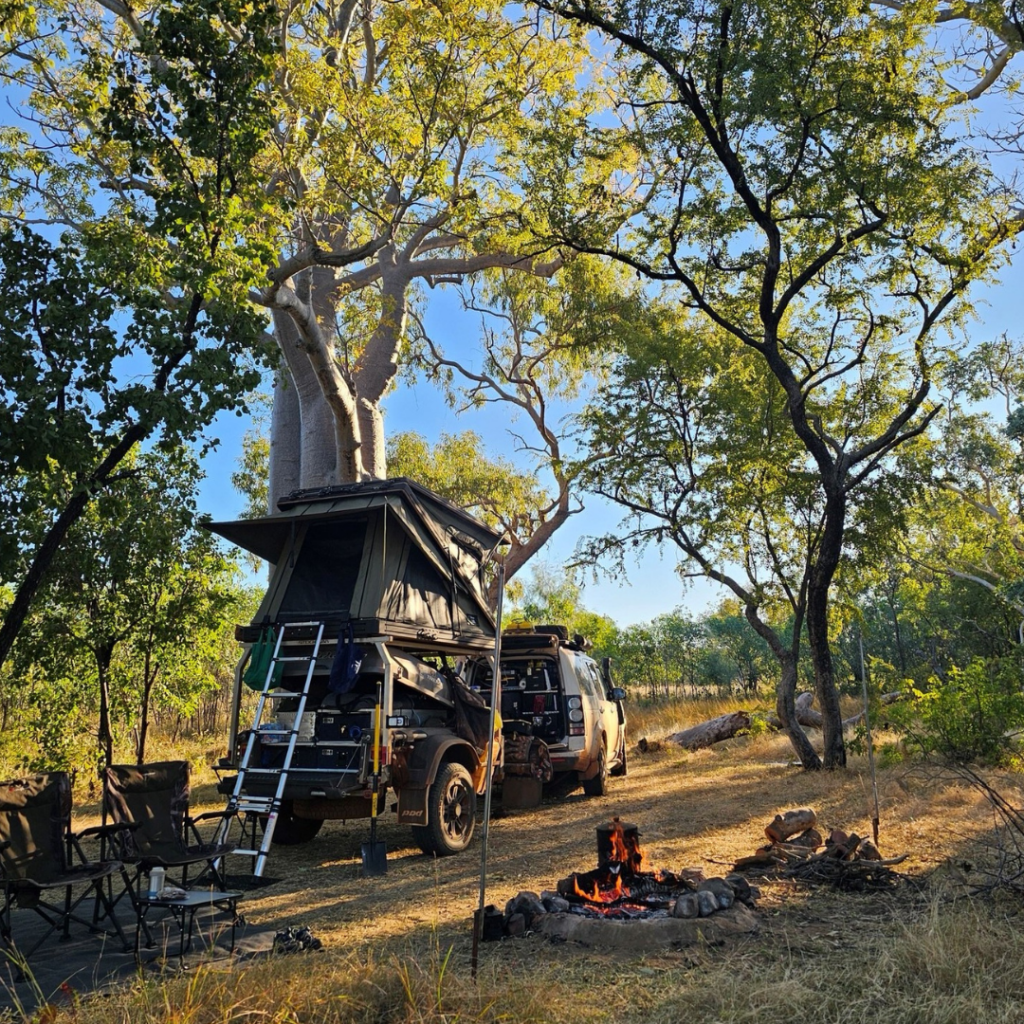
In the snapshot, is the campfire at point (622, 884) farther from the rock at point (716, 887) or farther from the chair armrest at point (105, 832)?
the chair armrest at point (105, 832)

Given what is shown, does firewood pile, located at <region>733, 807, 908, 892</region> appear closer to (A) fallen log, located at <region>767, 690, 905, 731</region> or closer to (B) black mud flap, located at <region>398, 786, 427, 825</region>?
(B) black mud flap, located at <region>398, 786, 427, 825</region>

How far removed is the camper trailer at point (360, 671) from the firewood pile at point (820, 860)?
8.65 ft

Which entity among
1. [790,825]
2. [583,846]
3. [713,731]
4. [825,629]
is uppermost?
[825,629]

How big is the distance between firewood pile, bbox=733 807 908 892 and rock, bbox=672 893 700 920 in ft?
5.23

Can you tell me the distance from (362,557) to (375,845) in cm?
275

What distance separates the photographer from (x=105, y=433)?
725 centimetres

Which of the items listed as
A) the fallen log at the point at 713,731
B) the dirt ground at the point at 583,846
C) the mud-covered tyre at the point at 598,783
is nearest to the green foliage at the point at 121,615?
the dirt ground at the point at 583,846

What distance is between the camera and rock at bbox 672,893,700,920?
5.16 m

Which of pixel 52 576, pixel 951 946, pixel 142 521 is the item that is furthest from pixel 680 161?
pixel 951 946

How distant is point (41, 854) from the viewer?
5758 millimetres

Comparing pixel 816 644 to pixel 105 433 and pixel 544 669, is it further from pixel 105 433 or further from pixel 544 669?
pixel 105 433

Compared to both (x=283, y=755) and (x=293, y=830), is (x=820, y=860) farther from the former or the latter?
(x=293, y=830)

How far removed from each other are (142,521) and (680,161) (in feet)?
29.3

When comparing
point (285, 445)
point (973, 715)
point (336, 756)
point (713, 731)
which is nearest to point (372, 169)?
point (285, 445)
